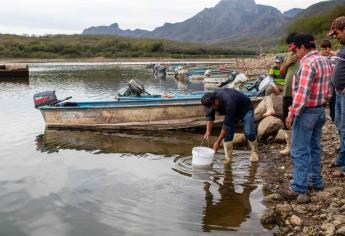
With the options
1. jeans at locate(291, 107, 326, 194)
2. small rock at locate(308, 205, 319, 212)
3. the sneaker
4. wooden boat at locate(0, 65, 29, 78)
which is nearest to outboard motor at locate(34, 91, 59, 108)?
the sneaker

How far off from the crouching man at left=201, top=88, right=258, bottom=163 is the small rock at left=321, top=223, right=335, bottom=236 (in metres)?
3.12

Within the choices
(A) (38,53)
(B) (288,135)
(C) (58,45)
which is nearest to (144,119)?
(B) (288,135)

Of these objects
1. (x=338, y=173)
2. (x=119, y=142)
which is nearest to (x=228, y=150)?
(x=338, y=173)

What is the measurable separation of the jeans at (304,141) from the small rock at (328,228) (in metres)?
0.91

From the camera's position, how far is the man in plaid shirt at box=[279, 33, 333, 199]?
5449 mm

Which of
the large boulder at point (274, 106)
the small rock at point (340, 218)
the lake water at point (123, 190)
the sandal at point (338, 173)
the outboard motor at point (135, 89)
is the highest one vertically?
the outboard motor at point (135, 89)

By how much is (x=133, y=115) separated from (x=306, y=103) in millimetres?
8207

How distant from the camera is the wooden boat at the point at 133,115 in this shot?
42.3 ft

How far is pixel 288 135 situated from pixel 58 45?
11981 cm

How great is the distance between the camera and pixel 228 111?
772cm

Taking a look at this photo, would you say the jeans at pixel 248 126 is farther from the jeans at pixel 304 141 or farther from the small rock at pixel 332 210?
the small rock at pixel 332 210

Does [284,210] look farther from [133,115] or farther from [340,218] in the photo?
[133,115]

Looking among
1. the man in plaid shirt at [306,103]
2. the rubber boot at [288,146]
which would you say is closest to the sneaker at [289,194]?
the man in plaid shirt at [306,103]

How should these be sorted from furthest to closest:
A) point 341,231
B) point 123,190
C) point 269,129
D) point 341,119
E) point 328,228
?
point 269,129
point 123,190
point 341,119
point 328,228
point 341,231
